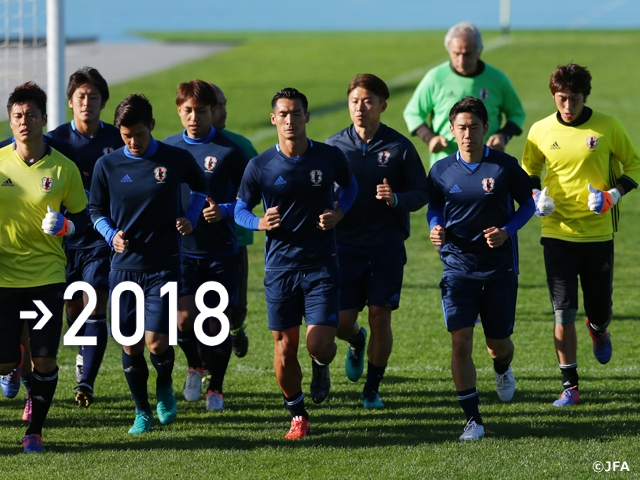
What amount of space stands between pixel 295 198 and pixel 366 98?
1087mm

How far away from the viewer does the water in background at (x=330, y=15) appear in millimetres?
53594

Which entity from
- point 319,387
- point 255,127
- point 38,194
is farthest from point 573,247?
point 255,127

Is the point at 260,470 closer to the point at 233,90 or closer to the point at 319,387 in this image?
the point at 319,387

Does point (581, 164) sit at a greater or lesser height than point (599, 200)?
greater

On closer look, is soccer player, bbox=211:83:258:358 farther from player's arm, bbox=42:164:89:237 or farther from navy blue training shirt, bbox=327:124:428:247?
player's arm, bbox=42:164:89:237

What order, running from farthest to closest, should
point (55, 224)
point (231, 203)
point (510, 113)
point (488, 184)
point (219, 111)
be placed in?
point (510, 113) < point (219, 111) < point (231, 203) < point (488, 184) < point (55, 224)

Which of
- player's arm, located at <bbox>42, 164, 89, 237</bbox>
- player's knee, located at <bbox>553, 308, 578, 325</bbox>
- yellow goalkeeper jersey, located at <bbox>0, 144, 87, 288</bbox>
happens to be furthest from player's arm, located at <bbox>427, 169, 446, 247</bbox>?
yellow goalkeeper jersey, located at <bbox>0, 144, 87, 288</bbox>

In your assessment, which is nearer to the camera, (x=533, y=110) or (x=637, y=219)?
(x=637, y=219)

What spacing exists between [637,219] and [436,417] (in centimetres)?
964

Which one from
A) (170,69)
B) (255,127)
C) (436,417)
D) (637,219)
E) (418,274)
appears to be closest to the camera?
(436,417)

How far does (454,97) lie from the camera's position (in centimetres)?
1038

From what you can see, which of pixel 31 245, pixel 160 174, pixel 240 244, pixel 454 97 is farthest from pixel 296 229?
pixel 454 97

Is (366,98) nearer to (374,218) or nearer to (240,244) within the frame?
(374,218)

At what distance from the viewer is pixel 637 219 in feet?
55.1
